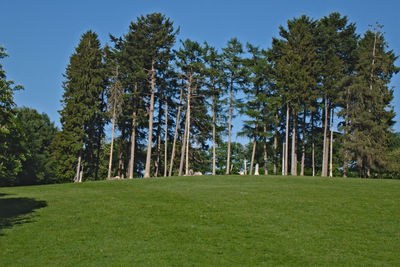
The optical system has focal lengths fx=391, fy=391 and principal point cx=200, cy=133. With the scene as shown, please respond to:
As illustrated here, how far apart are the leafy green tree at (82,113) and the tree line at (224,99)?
130 mm

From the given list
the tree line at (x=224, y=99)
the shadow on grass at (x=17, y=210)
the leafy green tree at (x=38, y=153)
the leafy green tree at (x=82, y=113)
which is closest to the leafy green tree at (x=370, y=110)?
the tree line at (x=224, y=99)

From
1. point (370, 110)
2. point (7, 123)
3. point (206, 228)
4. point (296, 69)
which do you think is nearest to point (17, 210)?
point (7, 123)

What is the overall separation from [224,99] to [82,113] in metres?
17.1

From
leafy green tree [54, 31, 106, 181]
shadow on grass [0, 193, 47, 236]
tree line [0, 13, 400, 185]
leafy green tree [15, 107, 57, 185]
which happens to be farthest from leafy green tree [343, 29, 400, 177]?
leafy green tree [15, 107, 57, 185]

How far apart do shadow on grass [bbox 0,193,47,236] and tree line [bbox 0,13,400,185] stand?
758 inches

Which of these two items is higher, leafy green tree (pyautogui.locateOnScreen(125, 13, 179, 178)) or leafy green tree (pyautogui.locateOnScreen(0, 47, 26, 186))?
leafy green tree (pyautogui.locateOnScreen(125, 13, 179, 178))

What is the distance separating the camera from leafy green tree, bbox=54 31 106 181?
45.2 m

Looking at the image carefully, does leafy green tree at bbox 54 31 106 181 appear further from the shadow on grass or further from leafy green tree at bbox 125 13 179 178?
the shadow on grass

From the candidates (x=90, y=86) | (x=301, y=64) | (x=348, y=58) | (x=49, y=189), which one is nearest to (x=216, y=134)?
(x=301, y=64)

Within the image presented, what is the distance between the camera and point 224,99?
47.4m

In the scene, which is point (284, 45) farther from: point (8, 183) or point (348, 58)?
point (8, 183)

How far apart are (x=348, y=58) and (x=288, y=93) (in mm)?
12504

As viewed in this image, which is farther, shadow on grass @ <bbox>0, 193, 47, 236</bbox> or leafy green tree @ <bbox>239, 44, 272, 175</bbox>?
leafy green tree @ <bbox>239, 44, 272, 175</bbox>

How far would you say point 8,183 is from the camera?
157 feet
